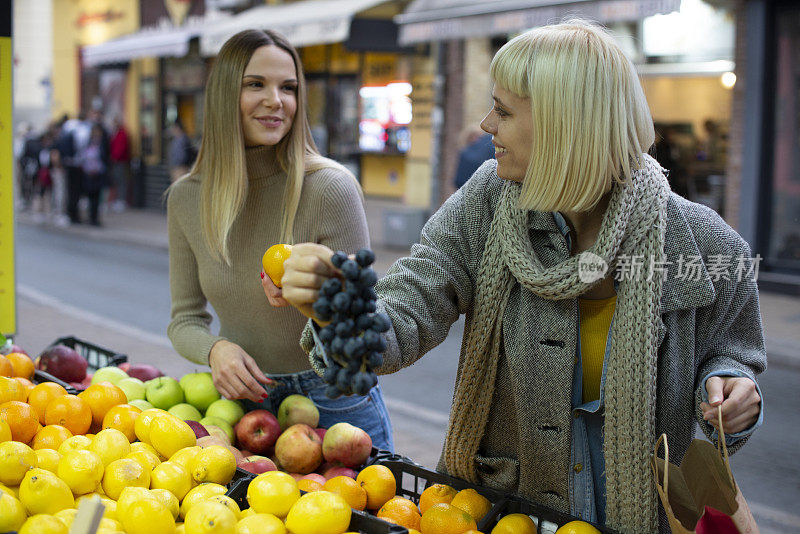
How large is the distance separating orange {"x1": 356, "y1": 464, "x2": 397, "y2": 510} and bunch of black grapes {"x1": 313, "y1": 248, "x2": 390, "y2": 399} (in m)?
0.69

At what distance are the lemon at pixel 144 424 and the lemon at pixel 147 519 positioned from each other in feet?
1.65

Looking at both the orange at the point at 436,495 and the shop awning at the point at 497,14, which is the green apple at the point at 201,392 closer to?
the orange at the point at 436,495

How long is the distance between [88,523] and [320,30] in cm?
1365

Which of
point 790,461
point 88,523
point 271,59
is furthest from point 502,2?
point 88,523

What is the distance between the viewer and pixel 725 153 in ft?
38.4

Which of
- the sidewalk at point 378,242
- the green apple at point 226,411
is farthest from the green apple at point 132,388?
the sidewalk at point 378,242

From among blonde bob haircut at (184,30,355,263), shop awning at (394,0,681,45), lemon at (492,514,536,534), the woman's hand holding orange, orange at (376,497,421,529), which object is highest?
shop awning at (394,0,681,45)

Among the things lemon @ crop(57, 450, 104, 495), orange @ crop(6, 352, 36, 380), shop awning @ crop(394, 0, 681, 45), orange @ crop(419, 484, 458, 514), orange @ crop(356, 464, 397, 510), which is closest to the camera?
lemon @ crop(57, 450, 104, 495)

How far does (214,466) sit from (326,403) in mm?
739

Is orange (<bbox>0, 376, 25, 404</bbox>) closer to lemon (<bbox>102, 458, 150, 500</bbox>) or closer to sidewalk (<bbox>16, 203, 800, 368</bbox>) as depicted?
lemon (<bbox>102, 458, 150, 500</bbox>)

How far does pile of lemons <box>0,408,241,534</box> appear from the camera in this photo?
185 centimetres

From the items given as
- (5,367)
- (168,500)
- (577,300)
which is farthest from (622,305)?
(5,367)

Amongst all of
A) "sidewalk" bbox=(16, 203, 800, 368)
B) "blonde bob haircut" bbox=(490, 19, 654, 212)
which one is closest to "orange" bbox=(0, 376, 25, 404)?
"blonde bob haircut" bbox=(490, 19, 654, 212)

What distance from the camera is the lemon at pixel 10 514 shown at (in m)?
1.81
